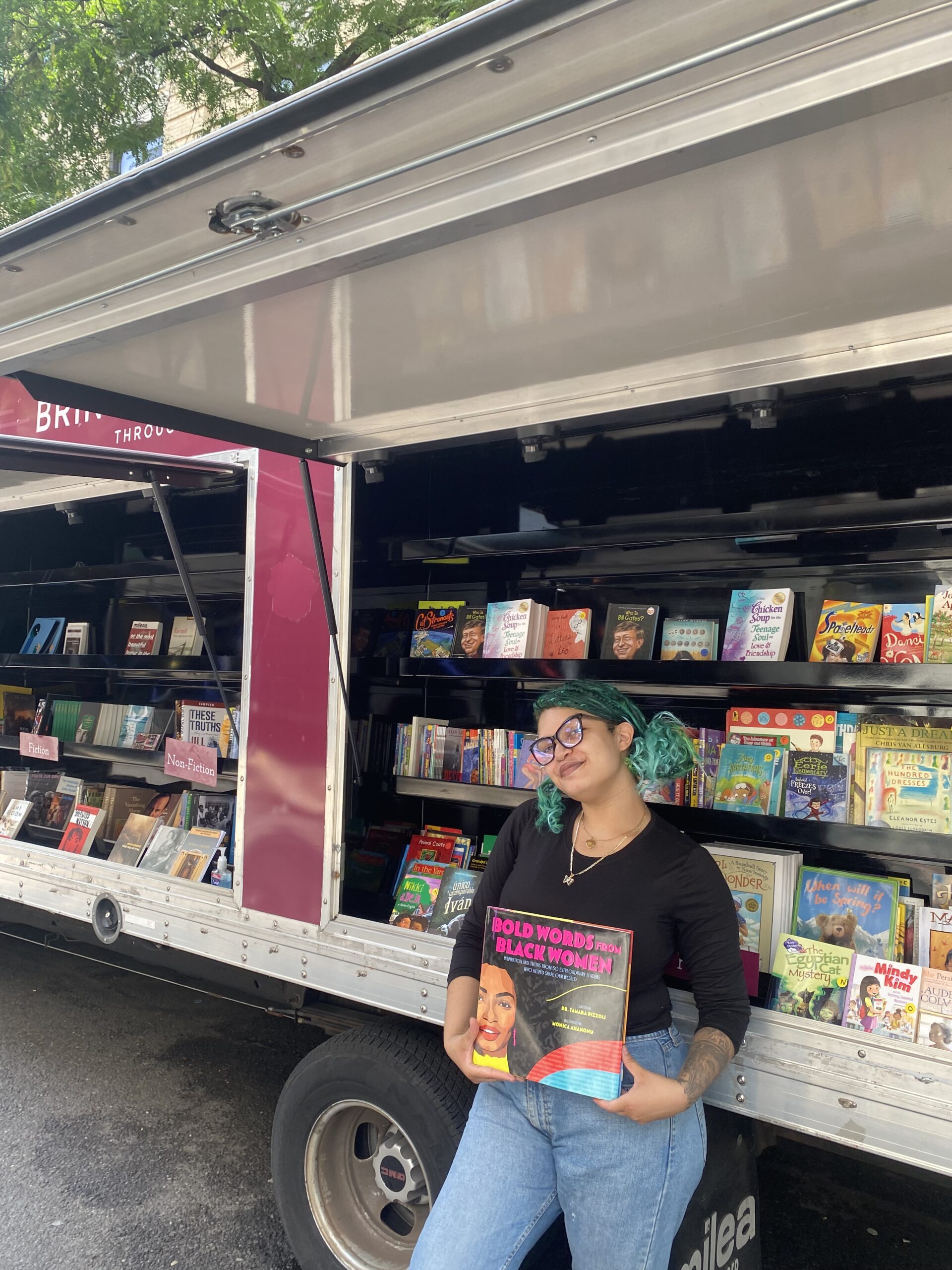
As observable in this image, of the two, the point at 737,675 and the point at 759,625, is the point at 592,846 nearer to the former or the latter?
the point at 737,675

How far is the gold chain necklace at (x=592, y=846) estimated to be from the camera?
6.43 ft

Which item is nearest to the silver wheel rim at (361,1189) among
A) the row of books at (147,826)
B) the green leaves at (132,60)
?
the row of books at (147,826)

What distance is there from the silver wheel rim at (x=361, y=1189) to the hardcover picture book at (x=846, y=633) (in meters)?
1.93

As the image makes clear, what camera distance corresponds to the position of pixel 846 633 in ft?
8.98

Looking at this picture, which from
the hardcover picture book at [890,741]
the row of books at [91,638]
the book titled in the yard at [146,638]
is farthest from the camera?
the book titled in the yard at [146,638]

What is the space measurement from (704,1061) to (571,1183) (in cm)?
36

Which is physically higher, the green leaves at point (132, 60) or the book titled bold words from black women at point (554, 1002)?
the green leaves at point (132, 60)

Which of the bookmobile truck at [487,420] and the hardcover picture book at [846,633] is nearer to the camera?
the bookmobile truck at [487,420]

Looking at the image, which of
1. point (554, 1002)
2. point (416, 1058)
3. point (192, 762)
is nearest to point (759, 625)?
point (554, 1002)

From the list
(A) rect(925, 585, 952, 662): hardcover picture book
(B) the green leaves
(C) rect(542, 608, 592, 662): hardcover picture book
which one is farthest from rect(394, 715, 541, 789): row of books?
(B) the green leaves

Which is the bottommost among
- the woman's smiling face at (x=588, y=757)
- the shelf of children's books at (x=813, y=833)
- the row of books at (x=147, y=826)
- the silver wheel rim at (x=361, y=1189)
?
the silver wheel rim at (x=361, y=1189)

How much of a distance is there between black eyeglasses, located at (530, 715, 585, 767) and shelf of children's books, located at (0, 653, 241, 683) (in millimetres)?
1817

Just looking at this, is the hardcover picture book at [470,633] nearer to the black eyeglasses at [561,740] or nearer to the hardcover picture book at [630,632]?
the hardcover picture book at [630,632]

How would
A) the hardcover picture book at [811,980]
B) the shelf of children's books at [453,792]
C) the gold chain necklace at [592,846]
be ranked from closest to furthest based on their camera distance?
the gold chain necklace at [592,846] → the hardcover picture book at [811,980] → the shelf of children's books at [453,792]
